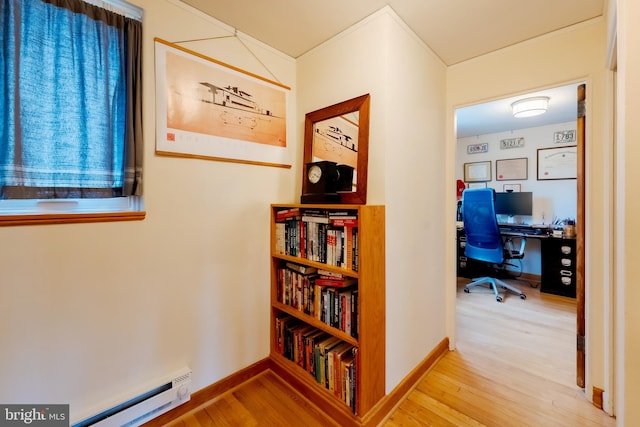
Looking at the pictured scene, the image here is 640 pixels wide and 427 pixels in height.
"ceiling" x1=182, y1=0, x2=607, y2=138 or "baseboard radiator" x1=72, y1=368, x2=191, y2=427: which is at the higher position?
"ceiling" x1=182, y1=0, x2=607, y2=138

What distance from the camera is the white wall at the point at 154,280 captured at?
1108mm

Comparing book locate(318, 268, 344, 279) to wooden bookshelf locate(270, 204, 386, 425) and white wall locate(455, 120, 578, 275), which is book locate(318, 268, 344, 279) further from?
white wall locate(455, 120, 578, 275)

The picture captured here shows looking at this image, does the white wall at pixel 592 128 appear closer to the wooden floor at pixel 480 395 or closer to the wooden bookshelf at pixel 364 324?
the wooden floor at pixel 480 395

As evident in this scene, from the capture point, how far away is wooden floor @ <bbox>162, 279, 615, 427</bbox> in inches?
57.2

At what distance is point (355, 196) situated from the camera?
1.55 m

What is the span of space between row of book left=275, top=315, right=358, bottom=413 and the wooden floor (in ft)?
0.60

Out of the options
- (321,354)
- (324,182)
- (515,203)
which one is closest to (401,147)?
(324,182)

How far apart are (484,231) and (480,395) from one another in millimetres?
2070

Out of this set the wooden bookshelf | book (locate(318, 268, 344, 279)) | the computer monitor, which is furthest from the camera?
the computer monitor

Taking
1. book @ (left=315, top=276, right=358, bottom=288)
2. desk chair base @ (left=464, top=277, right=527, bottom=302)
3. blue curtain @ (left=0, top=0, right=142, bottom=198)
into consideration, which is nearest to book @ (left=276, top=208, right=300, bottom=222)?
book @ (left=315, top=276, right=358, bottom=288)

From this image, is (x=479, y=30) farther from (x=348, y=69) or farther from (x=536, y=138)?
(x=536, y=138)

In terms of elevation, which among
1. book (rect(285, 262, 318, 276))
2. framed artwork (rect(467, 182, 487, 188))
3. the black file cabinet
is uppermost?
framed artwork (rect(467, 182, 487, 188))

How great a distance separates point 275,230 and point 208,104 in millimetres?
866

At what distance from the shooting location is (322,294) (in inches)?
61.4
